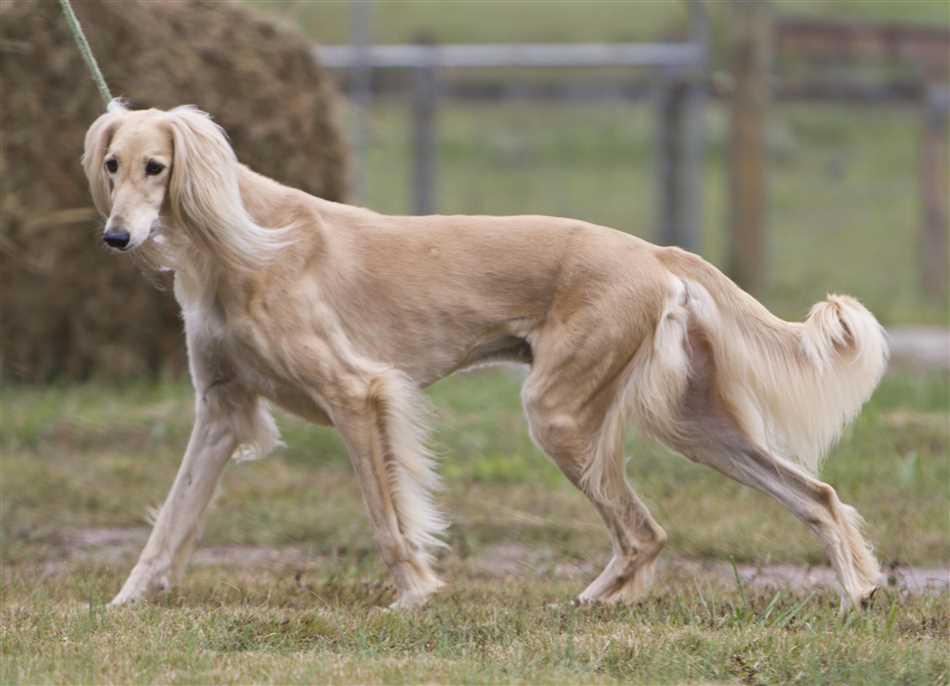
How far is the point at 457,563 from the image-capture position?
679 cm

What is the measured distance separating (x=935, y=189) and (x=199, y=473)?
1092 centimetres

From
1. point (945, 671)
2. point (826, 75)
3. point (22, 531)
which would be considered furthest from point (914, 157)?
point (945, 671)

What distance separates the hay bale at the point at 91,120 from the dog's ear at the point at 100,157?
12.2 ft

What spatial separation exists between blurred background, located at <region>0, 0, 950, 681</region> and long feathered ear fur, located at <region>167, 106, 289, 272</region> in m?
0.48

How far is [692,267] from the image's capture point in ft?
18.9

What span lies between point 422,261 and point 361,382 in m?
0.51

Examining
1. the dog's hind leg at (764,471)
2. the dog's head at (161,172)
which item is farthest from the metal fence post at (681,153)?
the dog's head at (161,172)

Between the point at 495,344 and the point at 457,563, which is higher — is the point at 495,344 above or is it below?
above

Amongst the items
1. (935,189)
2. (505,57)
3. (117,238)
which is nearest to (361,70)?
(505,57)

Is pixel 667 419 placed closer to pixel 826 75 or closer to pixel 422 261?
pixel 422 261

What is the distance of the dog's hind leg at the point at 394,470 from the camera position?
224 inches

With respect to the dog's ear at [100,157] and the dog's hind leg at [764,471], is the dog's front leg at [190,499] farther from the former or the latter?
the dog's hind leg at [764,471]

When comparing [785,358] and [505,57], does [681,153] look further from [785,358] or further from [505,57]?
[785,358]

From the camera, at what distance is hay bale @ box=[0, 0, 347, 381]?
31.3 feet
